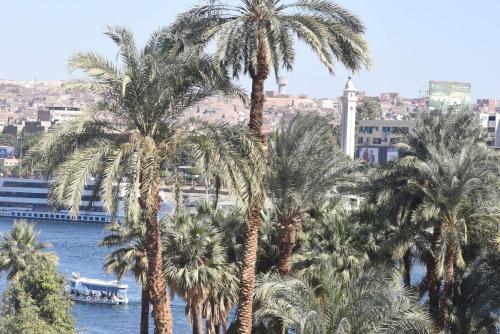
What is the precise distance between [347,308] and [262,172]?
1835mm

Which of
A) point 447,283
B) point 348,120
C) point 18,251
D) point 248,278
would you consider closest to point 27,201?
point 348,120

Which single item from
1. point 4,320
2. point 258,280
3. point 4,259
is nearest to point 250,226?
point 258,280

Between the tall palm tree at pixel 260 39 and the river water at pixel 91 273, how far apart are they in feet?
34.4

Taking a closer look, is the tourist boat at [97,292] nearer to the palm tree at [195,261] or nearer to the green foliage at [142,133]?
the palm tree at [195,261]

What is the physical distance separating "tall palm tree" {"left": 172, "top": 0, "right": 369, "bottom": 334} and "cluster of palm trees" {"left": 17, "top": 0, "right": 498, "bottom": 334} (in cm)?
2

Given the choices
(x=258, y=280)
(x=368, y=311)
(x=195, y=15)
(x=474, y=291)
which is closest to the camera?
(x=368, y=311)

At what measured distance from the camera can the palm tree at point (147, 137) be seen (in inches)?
522

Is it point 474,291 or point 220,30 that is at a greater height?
point 220,30

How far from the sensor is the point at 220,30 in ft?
45.9

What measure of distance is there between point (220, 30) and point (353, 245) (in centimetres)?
706

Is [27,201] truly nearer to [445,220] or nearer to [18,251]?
[18,251]

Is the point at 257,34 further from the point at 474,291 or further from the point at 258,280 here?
the point at 474,291

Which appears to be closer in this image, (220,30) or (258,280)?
(220,30)

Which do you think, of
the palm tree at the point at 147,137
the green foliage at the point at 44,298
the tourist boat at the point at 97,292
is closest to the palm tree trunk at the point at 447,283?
the palm tree at the point at 147,137
